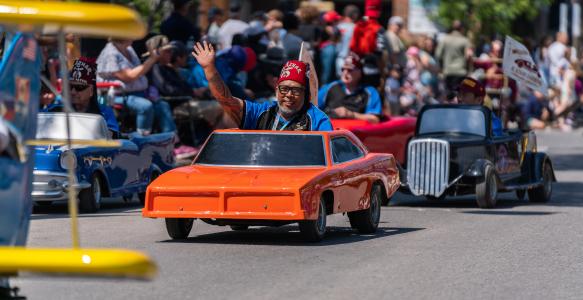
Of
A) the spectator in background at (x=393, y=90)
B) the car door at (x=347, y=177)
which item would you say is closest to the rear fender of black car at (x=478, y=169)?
the car door at (x=347, y=177)

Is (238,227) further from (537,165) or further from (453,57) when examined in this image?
(453,57)

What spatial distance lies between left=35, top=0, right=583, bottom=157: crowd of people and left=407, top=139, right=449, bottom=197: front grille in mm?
1740

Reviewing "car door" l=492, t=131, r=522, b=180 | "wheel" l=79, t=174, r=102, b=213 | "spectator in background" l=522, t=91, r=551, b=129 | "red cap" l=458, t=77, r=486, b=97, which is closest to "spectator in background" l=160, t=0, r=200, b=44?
"red cap" l=458, t=77, r=486, b=97

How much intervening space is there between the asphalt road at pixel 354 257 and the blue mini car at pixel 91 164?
24 cm

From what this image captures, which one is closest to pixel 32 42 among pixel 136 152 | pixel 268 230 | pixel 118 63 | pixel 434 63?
pixel 268 230

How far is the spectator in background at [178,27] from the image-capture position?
21578mm

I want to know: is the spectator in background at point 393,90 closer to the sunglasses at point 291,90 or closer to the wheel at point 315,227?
the sunglasses at point 291,90

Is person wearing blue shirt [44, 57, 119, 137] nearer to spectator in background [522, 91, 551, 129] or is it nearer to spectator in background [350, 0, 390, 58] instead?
spectator in background [350, 0, 390, 58]

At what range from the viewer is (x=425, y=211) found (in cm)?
1623

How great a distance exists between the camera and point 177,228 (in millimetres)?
12719

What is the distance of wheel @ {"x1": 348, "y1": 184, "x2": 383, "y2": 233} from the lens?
1338cm

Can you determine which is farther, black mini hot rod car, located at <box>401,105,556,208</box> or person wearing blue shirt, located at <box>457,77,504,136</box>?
person wearing blue shirt, located at <box>457,77,504,136</box>

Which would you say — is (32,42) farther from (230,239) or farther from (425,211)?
(425,211)

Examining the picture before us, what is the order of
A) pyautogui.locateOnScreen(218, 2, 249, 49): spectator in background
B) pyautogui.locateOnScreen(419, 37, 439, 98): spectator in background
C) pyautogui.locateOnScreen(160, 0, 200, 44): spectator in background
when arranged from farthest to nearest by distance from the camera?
pyautogui.locateOnScreen(419, 37, 439, 98): spectator in background
pyautogui.locateOnScreen(218, 2, 249, 49): spectator in background
pyautogui.locateOnScreen(160, 0, 200, 44): spectator in background
